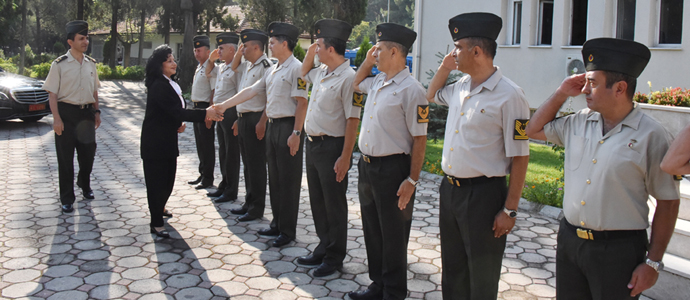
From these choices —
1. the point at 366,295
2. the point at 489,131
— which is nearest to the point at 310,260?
the point at 366,295

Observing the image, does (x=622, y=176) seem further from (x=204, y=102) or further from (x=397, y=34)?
(x=204, y=102)

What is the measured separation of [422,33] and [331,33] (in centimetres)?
1200

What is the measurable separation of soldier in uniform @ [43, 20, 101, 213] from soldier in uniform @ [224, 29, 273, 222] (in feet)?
6.34

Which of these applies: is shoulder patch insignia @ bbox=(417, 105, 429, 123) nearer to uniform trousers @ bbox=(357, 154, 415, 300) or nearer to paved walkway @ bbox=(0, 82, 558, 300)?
uniform trousers @ bbox=(357, 154, 415, 300)

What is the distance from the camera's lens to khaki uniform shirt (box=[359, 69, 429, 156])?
3900mm

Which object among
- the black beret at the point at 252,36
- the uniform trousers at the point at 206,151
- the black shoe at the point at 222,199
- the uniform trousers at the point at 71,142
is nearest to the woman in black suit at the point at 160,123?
the black beret at the point at 252,36

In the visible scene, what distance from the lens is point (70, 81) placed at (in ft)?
A: 21.9

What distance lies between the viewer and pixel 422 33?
640 inches

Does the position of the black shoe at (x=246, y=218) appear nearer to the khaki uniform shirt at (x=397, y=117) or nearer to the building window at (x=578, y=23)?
the khaki uniform shirt at (x=397, y=117)

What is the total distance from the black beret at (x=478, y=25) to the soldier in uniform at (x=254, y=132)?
3344 mm

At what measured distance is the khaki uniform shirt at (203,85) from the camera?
7.89 meters

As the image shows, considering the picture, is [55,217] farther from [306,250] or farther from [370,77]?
[370,77]

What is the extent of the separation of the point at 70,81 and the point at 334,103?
3.80 metres

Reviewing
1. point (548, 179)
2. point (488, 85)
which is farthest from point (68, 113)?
point (548, 179)
